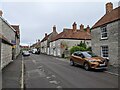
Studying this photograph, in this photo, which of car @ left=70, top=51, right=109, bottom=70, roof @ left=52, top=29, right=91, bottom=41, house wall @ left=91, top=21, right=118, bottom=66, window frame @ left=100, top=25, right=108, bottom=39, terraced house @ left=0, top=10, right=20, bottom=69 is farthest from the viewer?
roof @ left=52, top=29, right=91, bottom=41

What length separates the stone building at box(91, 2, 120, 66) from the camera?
62.2 ft

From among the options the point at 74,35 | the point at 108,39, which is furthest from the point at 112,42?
the point at 74,35

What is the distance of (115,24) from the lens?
19078mm

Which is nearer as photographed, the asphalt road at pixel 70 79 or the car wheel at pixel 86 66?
the asphalt road at pixel 70 79

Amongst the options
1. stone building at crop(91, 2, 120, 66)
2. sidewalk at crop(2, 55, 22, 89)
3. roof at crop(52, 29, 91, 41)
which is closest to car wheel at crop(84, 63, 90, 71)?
stone building at crop(91, 2, 120, 66)

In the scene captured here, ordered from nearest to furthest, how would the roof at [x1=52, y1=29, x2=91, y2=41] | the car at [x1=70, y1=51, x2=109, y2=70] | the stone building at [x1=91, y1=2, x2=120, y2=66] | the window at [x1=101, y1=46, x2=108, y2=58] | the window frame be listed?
the car at [x1=70, y1=51, x2=109, y2=70] → the stone building at [x1=91, y1=2, x2=120, y2=66] → the window at [x1=101, y1=46, x2=108, y2=58] → the window frame → the roof at [x1=52, y1=29, x2=91, y2=41]

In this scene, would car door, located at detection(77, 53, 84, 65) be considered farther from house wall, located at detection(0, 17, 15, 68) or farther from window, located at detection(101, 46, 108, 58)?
house wall, located at detection(0, 17, 15, 68)

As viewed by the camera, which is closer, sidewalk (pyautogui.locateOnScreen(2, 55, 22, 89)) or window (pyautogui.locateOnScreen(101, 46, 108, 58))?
sidewalk (pyautogui.locateOnScreen(2, 55, 22, 89))

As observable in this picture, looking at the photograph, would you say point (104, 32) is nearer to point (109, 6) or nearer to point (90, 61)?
point (109, 6)

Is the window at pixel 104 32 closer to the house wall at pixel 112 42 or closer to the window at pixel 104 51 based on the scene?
the house wall at pixel 112 42

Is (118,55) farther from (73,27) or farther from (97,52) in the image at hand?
(73,27)

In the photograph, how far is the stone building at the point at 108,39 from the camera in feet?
62.2

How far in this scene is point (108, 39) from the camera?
800 inches

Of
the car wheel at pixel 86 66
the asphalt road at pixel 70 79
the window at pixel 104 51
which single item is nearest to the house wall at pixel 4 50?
the asphalt road at pixel 70 79
